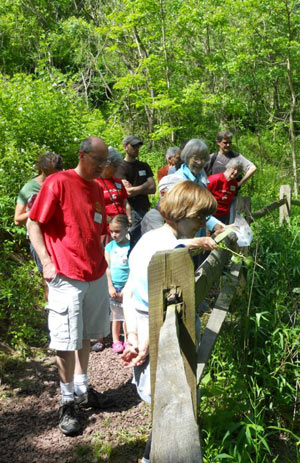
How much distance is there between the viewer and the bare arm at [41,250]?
300 cm

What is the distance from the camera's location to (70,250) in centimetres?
305

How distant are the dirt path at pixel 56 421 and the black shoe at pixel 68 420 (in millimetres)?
58

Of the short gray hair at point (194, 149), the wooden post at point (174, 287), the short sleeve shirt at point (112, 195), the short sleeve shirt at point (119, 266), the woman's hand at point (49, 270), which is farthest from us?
the short sleeve shirt at point (112, 195)

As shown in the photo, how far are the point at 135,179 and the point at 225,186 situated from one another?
1.09 meters

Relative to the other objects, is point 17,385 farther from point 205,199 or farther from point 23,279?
point 205,199

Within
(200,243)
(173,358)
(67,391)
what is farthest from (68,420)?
(173,358)

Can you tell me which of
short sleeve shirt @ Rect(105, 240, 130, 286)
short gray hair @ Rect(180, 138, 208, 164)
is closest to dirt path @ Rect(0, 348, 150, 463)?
short sleeve shirt @ Rect(105, 240, 130, 286)

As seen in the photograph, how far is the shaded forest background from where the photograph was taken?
3.12 meters

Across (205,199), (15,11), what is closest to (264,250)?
(205,199)

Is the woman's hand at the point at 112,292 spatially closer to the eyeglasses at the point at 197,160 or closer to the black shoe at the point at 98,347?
the black shoe at the point at 98,347

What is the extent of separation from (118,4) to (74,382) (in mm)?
14244

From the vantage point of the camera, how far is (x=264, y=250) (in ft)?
14.7

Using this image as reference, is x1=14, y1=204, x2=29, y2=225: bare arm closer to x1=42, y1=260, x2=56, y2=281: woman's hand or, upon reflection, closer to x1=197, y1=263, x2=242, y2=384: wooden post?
x1=42, y1=260, x2=56, y2=281: woman's hand

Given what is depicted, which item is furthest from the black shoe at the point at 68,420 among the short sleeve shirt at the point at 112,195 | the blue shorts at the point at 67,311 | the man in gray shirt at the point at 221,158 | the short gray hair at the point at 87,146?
the man in gray shirt at the point at 221,158
